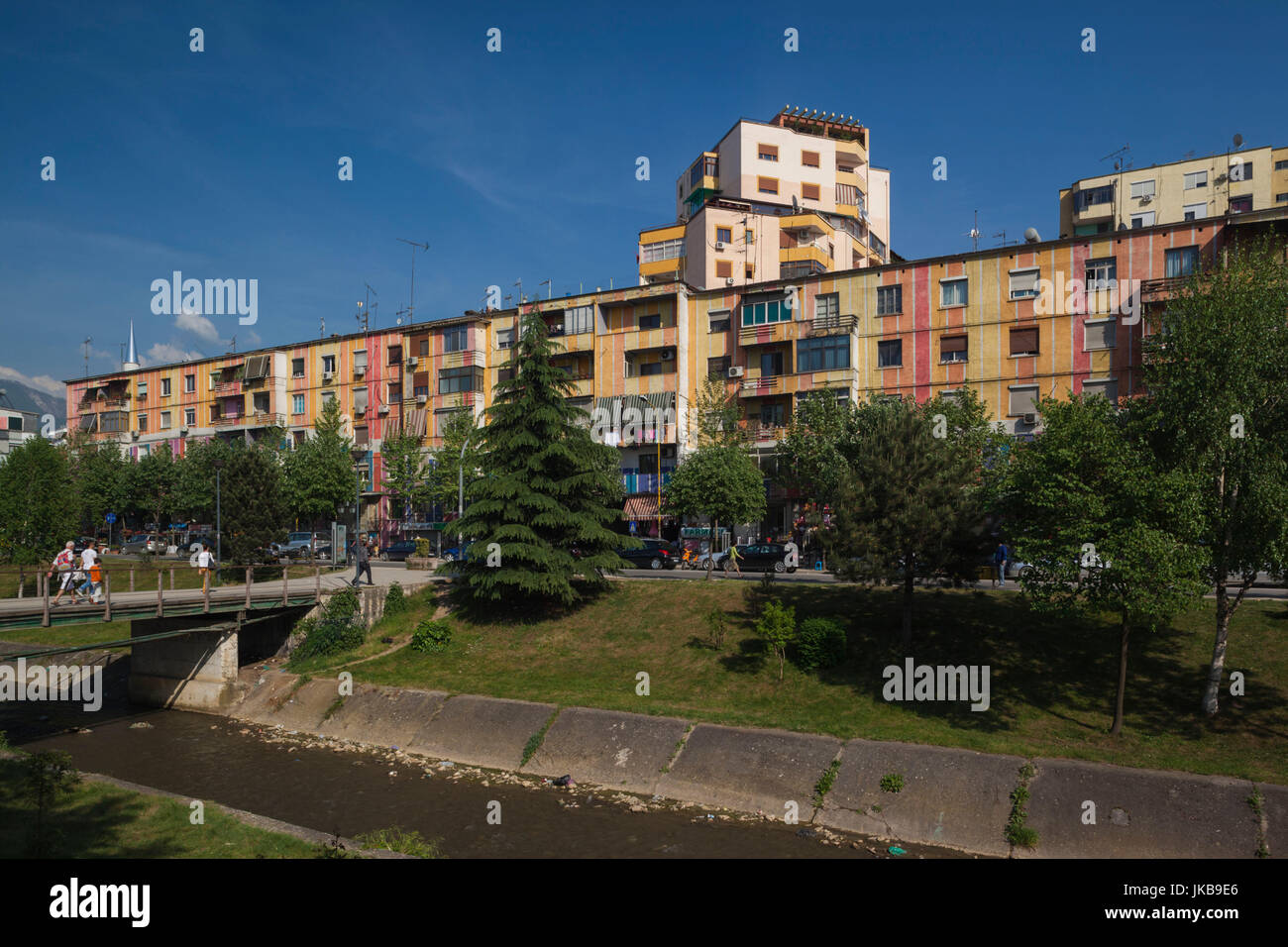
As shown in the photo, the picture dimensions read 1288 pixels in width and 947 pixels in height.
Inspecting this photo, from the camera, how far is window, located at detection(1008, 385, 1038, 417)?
4841cm

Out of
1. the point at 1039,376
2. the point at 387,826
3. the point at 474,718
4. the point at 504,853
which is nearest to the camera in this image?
the point at 504,853

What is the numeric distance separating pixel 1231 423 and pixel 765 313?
132ft

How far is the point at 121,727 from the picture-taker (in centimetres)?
2738

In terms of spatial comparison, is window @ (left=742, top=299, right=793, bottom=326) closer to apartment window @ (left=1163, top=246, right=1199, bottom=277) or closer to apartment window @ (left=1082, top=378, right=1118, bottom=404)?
apartment window @ (left=1082, top=378, right=1118, bottom=404)

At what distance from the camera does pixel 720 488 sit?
3906 cm

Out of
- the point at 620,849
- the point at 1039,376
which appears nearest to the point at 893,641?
the point at 620,849

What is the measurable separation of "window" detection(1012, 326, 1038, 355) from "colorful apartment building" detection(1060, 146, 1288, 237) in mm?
25676

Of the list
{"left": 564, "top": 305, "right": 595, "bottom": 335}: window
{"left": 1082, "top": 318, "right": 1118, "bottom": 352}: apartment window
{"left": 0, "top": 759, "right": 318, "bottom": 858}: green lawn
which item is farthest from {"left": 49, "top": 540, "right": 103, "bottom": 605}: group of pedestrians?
{"left": 1082, "top": 318, "right": 1118, "bottom": 352}: apartment window

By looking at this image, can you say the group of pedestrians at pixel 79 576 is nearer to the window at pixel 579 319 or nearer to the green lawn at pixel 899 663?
the green lawn at pixel 899 663

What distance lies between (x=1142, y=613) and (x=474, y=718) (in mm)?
16717

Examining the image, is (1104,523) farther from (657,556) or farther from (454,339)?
(454,339)

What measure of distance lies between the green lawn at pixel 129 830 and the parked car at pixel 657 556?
29404 millimetres

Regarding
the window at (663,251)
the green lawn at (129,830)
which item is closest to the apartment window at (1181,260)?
the window at (663,251)
